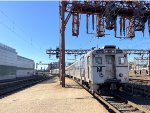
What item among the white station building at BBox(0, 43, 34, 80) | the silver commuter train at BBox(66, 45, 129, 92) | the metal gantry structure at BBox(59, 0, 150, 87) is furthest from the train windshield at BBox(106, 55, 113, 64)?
the white station building at BBox(0, 43, 34, 80)

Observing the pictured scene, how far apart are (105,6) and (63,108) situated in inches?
542

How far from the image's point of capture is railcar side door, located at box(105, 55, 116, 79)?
62.8 feet

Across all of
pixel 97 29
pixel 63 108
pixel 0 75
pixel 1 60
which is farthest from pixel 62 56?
pixel 1 60

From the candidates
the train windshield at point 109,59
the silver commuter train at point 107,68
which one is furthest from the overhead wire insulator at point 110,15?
the train windshield at point 109,59

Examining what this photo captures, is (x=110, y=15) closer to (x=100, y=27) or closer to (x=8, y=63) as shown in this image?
(x=100, y=27)

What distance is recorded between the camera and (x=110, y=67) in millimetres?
19312

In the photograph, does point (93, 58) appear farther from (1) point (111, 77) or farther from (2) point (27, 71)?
(2) point (27, 71)

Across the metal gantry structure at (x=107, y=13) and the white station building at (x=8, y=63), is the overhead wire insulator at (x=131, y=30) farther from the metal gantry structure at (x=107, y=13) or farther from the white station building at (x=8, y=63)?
the white station building at (x=8, y=63)

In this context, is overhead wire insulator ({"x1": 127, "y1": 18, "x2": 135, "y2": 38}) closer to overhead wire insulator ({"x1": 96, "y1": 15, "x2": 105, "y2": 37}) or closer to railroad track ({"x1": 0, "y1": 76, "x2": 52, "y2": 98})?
overhead wire insulator ({"x1": 96, "y1": 15, "x2": 105, "y2": 37})

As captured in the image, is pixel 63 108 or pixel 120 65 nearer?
pixel 63 108

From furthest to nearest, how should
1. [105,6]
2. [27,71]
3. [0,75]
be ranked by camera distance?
[27,71] < [0,75] < [105,6]

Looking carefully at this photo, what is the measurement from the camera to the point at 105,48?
19.6 metres

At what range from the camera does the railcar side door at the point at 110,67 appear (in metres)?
19.2

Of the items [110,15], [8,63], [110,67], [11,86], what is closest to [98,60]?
[110,67]
